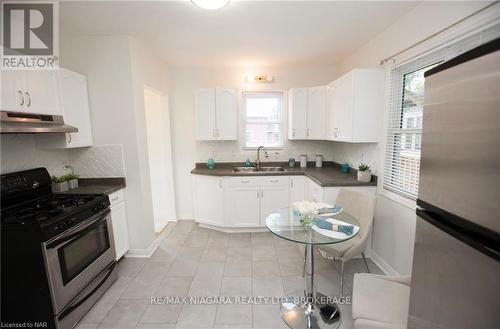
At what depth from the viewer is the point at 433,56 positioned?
6.05ft

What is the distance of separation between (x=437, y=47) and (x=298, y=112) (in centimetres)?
189

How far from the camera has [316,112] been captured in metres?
3.44

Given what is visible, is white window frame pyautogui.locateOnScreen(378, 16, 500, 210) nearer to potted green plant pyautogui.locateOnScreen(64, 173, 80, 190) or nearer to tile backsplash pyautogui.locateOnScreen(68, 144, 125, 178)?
tile backsplash pyautogui.locateOnScreen(68, 144, 125, 178)

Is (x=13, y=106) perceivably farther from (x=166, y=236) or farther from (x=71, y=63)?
(x=166, y=236)

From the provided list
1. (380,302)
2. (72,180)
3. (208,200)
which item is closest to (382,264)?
(380,302)

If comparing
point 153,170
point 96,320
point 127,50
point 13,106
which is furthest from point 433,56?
point 153,170

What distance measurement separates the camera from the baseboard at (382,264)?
7.47ft

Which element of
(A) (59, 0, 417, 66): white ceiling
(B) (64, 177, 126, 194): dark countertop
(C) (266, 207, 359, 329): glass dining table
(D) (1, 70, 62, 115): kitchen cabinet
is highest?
(A) (59, 0, 417, 66): white ceiling

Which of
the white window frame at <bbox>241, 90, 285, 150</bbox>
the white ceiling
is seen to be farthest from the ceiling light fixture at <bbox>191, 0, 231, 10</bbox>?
the white window frame at <bbox>241, 90, 285, 150</bbox>

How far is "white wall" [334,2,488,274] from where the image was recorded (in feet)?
5.48

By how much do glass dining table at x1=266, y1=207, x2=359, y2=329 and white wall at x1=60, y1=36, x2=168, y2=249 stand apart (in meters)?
1.76

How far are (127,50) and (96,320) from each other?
104 inches
